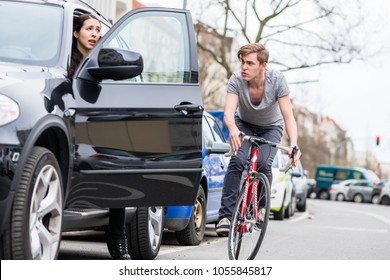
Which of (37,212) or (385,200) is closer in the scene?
(37,212)

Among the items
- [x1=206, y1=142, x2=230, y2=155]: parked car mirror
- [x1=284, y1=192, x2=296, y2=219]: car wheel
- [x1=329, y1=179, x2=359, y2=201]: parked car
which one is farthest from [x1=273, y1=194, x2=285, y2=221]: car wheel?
[x1=329, y1=179, x2=359, y2=201]: parked car

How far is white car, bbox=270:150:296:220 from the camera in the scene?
69.4 feet

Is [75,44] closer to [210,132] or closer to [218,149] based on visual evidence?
[218,149]

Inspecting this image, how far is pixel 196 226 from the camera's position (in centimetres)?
1151

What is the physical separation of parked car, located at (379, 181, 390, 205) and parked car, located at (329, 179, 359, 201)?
5.22 metres

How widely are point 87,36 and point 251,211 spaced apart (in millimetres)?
1868

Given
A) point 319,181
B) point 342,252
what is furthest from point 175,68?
point 319,181

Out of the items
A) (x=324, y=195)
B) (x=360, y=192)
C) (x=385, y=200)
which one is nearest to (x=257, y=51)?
(x=385, y=200)

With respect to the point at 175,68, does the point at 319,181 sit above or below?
below

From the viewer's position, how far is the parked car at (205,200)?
10.3 metres

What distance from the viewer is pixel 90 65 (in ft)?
20.6

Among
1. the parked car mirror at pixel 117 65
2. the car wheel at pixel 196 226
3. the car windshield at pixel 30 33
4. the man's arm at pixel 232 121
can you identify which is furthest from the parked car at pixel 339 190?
the parked car mirror at pixel 117 65

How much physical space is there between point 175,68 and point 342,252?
506 cm
